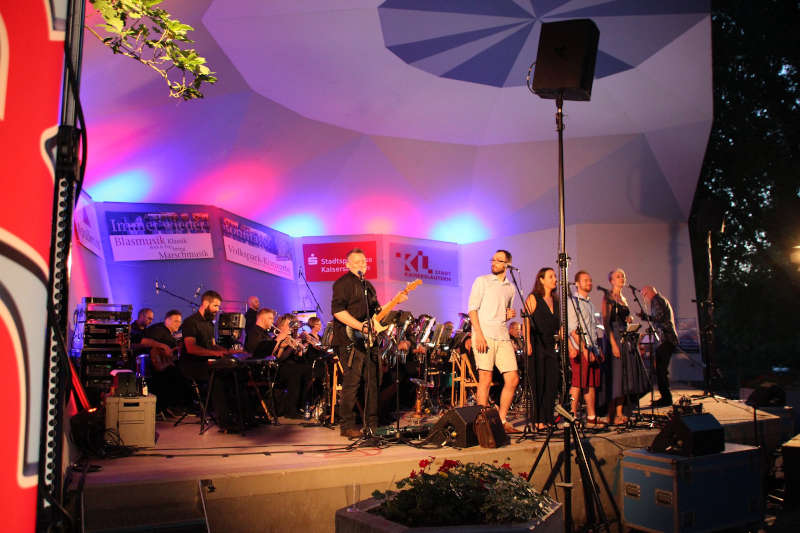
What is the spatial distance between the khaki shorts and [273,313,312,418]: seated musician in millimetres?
2709

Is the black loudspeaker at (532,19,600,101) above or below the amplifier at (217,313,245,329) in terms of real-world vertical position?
above

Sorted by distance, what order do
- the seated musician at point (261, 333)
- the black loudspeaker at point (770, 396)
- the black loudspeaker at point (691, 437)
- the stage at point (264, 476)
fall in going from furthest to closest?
the black loudspeaker at point (770, 396)
the seated musician at point (261, 333)
the black loudspeaker at point (691, 437)
the stage at point (264, 476)

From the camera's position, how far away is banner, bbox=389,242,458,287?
1586cm

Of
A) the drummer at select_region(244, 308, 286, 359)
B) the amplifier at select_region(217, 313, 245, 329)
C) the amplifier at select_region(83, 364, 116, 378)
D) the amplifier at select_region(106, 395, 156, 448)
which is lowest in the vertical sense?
the amplifier at select_region(106, 395, 156, 448)

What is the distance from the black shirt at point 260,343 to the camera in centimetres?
758

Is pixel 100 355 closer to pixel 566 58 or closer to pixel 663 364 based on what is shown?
pixel 566 58

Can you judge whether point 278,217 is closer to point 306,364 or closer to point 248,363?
point 306,364

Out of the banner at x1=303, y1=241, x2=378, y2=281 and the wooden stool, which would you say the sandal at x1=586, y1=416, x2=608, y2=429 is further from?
the banner at x1=303, y1=241, x2=378, y2=281

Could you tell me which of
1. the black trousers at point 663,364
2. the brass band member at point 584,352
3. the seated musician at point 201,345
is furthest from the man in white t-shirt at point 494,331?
the black trousers at point 663,364

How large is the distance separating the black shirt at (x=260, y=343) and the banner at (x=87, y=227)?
3.41 m

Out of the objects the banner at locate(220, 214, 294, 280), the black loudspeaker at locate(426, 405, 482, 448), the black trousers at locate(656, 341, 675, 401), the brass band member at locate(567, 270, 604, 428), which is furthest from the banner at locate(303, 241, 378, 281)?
the black loudspeaker at locate(426, 405, 482, 448)

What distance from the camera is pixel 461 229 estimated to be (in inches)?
655

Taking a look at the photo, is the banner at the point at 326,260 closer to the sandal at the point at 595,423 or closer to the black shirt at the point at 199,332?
the black shirt at the point at 199,332

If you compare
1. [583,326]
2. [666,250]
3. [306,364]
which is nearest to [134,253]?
[306,364]
